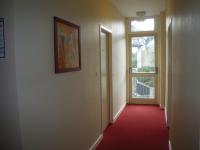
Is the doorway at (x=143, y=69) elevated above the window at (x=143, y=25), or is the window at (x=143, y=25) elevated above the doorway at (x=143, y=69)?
the window at (x=143, y=25)

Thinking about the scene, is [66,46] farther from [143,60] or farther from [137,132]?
[143,60]

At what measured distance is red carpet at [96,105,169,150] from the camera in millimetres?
3272

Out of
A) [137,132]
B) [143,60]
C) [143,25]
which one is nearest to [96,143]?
[137,132]

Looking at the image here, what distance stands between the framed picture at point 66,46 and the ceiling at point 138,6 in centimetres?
218

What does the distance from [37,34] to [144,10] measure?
403 centimetres

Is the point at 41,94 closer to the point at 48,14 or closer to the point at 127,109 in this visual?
the point at 48,14

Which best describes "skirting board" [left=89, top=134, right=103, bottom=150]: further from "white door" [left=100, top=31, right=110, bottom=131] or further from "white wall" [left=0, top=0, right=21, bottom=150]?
"white wall" [left=0, top=0, right=21, bottom=150]

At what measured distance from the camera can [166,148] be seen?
3.16 meters

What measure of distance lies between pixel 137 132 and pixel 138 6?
289cm

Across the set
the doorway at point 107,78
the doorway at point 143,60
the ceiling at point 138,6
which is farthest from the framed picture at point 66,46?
the doorway at point 143,60

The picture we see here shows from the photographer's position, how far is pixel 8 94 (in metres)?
1.54

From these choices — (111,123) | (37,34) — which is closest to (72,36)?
(37,34)

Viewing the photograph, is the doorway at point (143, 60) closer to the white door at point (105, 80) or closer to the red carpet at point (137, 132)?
the red carpet at point (137, 132)

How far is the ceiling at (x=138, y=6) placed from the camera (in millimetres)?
4387
